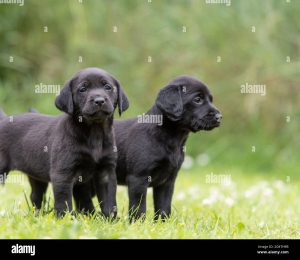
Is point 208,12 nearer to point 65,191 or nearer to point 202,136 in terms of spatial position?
point 202,136

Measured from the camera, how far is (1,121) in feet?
16.4

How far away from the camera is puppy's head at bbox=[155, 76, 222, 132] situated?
15.0 feet

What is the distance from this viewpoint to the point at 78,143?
4.29m

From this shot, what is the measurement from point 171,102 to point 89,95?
746mm

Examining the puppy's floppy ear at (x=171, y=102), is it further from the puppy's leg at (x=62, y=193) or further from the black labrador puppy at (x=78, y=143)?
the puppy's leg at (x=62, y=193)

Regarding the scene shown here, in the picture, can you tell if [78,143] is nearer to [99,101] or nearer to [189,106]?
[99,101]

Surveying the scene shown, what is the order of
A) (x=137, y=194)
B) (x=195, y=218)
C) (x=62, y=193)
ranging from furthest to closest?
(x=195, y=218), (x=137, y=194), (x=62, y=193)

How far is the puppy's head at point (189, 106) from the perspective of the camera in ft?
15.0

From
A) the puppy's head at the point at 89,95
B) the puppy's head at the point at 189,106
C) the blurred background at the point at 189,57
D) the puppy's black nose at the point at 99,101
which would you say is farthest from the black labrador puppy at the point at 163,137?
the blurred background at the point at 189,57

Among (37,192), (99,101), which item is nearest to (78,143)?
(99,101)

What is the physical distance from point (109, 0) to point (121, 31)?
2.14 feet

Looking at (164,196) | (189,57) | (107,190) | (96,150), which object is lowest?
(164,196)

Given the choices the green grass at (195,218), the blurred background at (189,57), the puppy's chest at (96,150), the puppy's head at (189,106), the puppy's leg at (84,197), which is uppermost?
the blurred background at (189,57)
